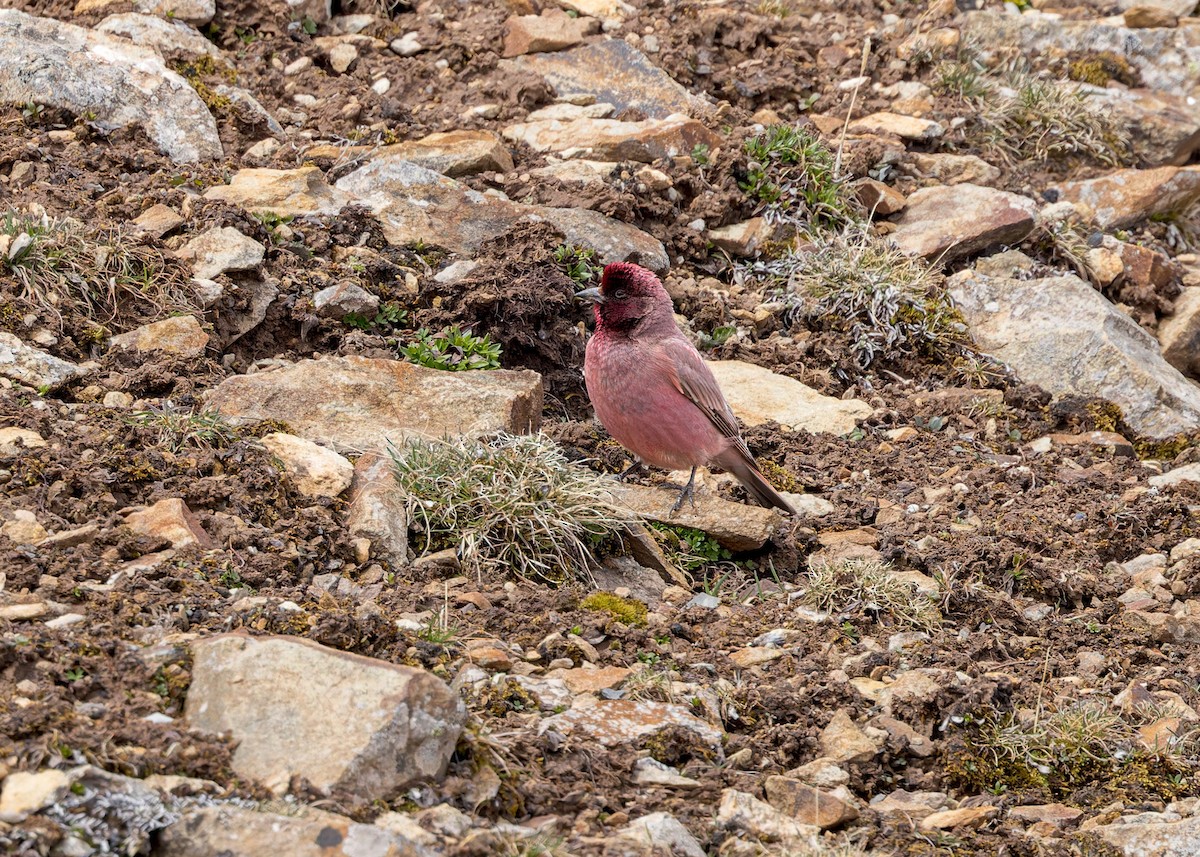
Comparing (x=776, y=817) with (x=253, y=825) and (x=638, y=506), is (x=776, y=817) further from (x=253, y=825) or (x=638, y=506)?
(x=638, y=506)

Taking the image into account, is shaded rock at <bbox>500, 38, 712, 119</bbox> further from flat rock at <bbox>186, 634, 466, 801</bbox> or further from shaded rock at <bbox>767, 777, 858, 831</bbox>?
flat rock at <bbox>186, 634, 466, 801</bbox>

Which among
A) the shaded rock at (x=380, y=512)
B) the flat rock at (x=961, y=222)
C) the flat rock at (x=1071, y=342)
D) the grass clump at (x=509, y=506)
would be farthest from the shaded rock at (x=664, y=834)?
the flat rock at (x=961, y=222)

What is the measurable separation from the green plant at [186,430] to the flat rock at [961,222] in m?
5.01

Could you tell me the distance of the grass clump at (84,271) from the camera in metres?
6.01

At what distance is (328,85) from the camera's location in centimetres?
897

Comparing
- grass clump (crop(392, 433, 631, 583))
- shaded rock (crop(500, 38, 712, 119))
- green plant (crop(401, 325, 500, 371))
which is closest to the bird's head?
green plant (crop(401, 325, 500, 371))

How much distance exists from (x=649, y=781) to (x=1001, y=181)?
23.0 ft

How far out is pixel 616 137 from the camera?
863 centimetres

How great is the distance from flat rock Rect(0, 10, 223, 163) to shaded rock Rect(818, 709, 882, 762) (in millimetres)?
5220

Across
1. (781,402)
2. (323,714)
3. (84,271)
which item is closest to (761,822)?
(323,714)

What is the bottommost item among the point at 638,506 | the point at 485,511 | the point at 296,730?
the point at 638,506

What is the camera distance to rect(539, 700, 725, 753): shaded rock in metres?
4.02

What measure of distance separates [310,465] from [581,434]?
179 cm

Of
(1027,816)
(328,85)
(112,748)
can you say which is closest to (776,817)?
(1027,816)
